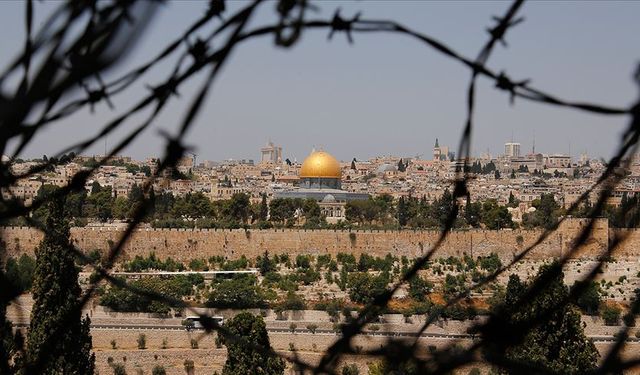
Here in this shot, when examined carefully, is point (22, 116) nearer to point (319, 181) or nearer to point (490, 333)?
point (490, 333)

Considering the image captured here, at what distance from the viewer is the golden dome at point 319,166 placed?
4594cm

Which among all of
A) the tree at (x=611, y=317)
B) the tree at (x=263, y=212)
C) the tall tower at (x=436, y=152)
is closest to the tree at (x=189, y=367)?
the tree at (x=611, y=317)

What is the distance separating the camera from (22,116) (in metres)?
1.14

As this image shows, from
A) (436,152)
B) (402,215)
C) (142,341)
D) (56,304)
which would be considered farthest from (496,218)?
(436,152)

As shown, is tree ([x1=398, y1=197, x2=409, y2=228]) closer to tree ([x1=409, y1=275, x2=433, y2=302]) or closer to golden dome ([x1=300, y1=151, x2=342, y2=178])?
golden dome ([x1=300, y1=151, x2=342, y2=178])

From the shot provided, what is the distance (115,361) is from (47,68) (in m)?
17.0

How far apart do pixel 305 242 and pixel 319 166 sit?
15101 millimetres

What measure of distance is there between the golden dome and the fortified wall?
14.5m

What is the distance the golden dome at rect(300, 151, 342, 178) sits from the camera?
151 feet

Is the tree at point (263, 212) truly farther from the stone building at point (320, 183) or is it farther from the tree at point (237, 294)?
the tree at point (237, 294)

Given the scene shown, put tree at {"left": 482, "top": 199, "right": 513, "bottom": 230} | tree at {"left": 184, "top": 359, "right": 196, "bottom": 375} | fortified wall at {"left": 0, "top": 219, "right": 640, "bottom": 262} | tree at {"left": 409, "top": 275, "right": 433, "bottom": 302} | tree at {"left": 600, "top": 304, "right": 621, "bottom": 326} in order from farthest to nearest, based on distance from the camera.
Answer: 1. tree at {"left": 482, "top": 199, "right": 513, "bottom": 230}
2. fortified wall at {"left": 0, "top": 219, "right": 640, "bottom": 262}
3. tree at {"left": 409, "top": 275, "right": 433, "bottom": 302}
4. tree at {"left": 600, "top": 304, "right": 621, "bottom": 326}
5. tree at {"left": 184, "top": 359, "right": 196, "bottom": 375}

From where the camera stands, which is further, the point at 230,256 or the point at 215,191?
the point at 215,191

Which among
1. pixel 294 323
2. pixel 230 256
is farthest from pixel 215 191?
pixel 294 323

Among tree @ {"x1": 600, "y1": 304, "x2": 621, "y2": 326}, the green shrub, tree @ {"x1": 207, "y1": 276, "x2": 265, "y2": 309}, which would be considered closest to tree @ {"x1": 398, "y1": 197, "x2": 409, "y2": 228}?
tree @ {"x1": 207, "y1": 276, "x2": 265, "y2": 309}
